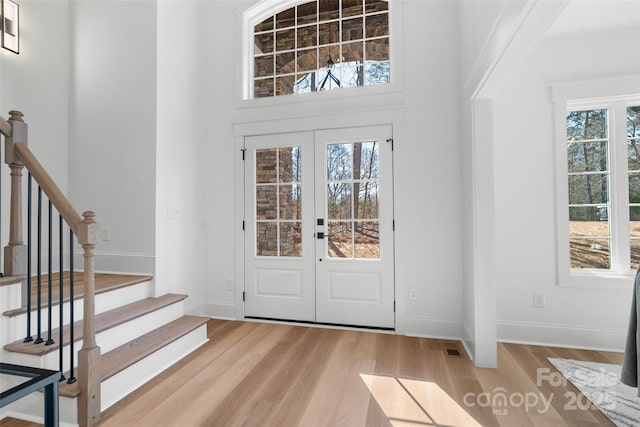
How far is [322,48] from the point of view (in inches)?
145

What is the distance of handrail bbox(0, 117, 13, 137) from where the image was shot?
6.38 ft

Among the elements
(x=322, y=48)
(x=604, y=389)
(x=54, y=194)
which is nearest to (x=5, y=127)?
(x=54, y=194)

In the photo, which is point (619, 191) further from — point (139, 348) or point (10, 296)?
point (10, 296)

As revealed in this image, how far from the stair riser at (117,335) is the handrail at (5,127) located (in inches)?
52.3

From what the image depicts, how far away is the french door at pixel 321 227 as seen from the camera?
3.32 metres

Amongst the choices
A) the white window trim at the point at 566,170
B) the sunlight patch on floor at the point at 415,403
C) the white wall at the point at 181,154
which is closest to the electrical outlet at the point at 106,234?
the white wall at the point at 181,154

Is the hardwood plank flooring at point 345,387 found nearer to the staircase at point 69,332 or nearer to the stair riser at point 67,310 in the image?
the staircase at point 69,332

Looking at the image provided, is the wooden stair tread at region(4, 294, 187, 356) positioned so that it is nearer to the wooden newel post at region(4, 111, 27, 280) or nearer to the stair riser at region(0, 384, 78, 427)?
the stair riser at region(0, 384, 78, 427)

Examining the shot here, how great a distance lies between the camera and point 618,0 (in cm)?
252

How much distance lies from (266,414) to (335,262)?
1.73 metres

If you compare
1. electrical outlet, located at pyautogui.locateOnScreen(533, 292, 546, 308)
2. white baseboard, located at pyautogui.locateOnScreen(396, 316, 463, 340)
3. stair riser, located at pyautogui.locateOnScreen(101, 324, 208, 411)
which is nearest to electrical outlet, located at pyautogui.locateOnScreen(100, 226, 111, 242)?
stair riser, located at pyautogui.locateOnScreen(101, 324, 208, 411)

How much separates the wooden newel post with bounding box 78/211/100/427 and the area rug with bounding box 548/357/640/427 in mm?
2915

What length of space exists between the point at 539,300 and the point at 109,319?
12.1 ft

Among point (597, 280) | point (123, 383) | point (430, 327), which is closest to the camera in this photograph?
point (123, 383)
